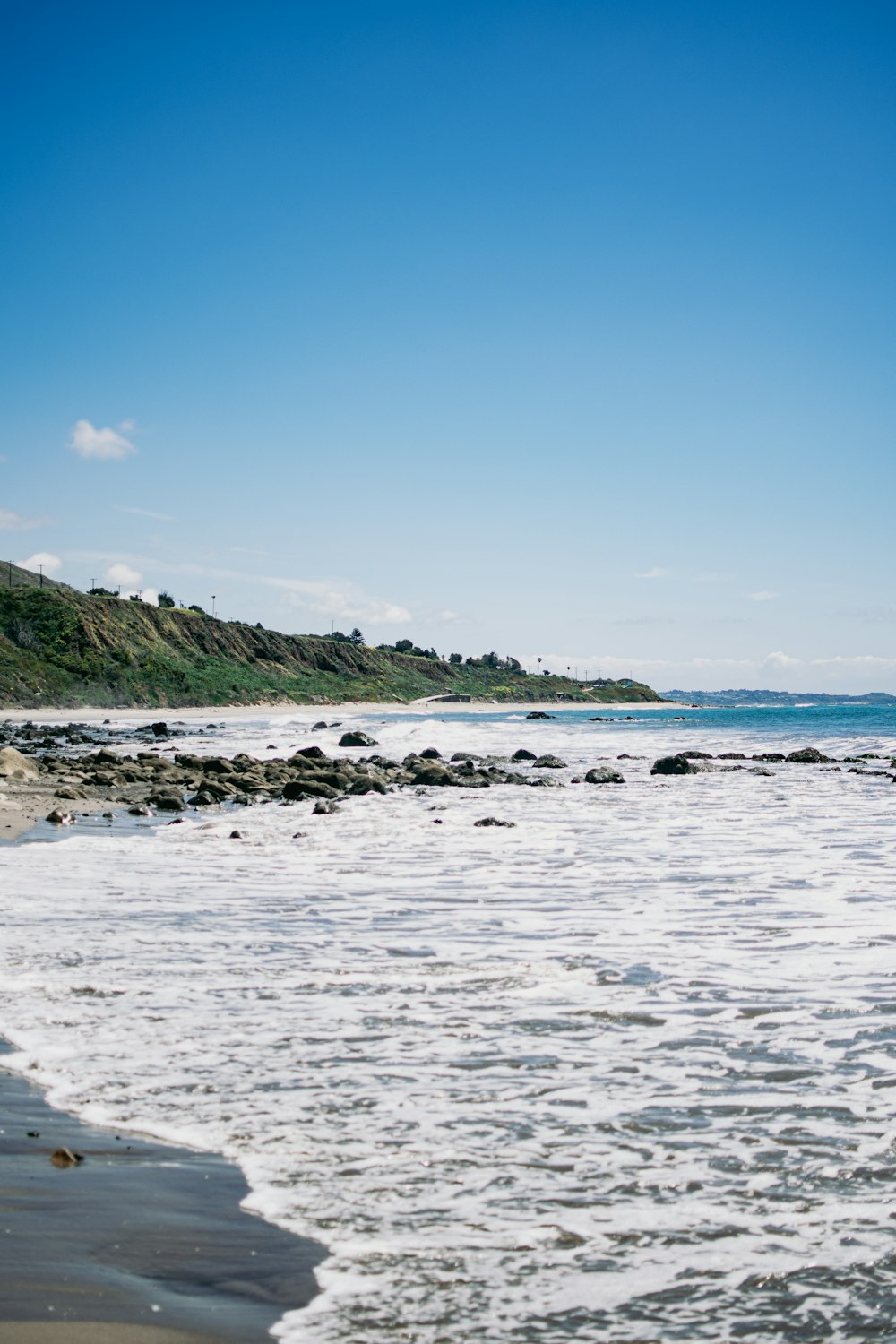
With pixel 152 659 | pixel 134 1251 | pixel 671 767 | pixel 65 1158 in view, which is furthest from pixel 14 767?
pixel 152 659

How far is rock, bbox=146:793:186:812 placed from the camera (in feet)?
69.3

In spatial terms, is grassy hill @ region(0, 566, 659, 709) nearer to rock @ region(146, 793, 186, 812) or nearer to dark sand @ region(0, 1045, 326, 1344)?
rock @ region(146, 793, 186, 812)

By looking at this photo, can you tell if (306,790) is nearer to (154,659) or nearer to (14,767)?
(14,767)

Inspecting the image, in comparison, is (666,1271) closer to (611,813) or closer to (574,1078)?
(574,1078)

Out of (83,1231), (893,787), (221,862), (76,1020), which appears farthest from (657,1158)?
(893,787)

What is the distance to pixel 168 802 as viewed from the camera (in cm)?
2127

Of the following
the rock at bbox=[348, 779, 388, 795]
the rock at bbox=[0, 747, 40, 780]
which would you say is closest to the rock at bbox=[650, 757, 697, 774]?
the rock at bbox=[348, 779, 388, 795]

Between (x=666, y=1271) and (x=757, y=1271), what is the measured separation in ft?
1.10

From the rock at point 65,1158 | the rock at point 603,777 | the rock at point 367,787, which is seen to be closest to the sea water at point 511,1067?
the rock at point 65,1158

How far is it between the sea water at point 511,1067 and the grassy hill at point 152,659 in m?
69.4

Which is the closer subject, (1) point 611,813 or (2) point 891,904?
(2) point 891,904

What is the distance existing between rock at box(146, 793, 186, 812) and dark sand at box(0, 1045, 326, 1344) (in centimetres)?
1680

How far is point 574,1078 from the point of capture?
5586 mm

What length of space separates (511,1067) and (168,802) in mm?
16793
